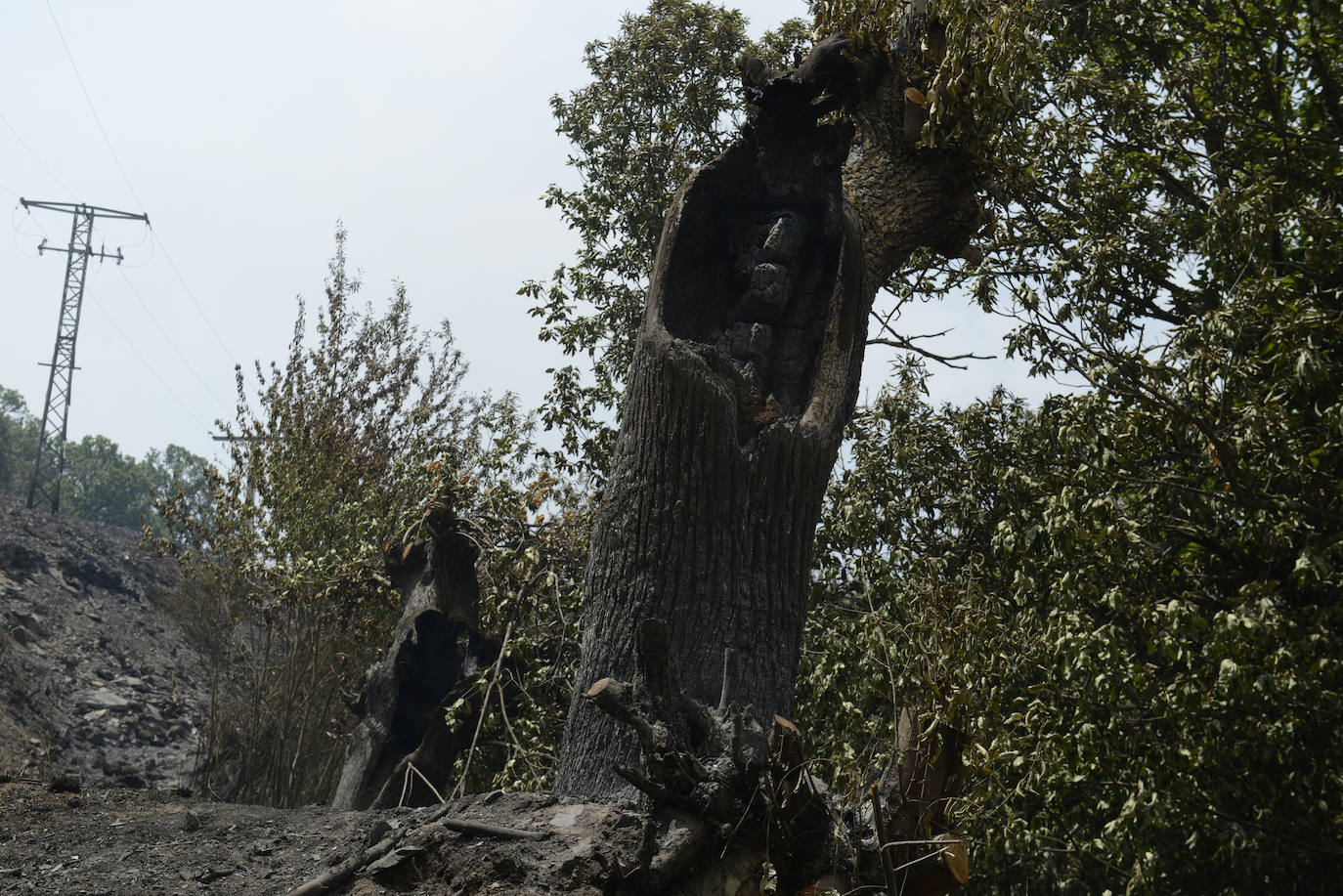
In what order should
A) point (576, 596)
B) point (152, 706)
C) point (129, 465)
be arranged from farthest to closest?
1. point (129, 465)
2. point (152, 706)
3. point (576, 596)

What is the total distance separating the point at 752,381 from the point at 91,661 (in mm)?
17893

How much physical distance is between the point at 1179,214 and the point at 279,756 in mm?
9188

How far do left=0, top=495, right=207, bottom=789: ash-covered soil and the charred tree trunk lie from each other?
8.53 metres

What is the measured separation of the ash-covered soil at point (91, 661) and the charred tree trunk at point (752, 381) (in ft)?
28.0

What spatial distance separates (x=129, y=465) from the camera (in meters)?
63.2

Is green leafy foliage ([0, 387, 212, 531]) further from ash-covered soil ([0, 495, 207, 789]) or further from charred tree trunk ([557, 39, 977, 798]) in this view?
charred tree trunk ([557, 39, 977, 798])

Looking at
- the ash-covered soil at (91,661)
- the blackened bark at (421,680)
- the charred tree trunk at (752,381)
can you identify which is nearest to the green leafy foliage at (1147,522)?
the charred tree trunk at (752,381)

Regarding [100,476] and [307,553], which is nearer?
[307,553]

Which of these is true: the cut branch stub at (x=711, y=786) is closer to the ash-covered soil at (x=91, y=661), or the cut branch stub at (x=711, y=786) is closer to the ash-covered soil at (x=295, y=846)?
the ash-covered soil at (x=295, y=846)

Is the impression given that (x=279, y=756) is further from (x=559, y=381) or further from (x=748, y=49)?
Answer: (x=748, y=49)

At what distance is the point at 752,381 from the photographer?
469 centimetres

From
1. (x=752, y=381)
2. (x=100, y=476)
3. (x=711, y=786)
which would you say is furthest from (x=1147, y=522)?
(x=100, y=476)

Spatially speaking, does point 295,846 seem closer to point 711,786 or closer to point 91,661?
point 711,786

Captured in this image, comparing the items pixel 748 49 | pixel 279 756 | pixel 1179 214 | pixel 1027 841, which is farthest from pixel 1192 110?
pixel 279 756
